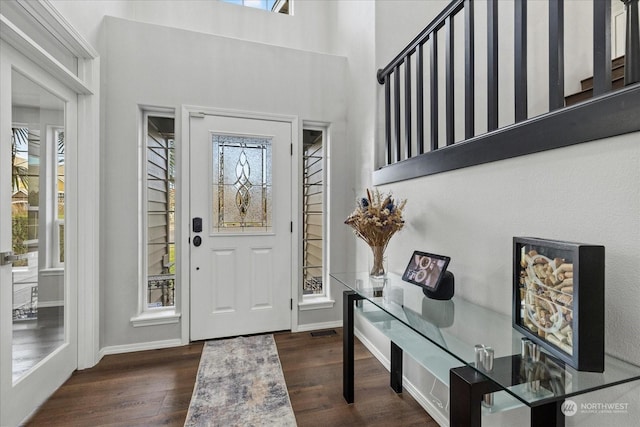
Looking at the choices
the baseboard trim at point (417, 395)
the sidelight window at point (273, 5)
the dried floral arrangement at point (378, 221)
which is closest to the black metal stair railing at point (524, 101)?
the dried floral arrangement at point (378, 221)

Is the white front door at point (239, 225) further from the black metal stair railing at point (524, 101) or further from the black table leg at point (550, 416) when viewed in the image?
the black table leg at point (550, 416)

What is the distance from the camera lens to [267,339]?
2738mm

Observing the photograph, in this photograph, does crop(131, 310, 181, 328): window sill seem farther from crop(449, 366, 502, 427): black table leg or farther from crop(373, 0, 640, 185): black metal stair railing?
crop(449, 366, 502, 427): black table leg

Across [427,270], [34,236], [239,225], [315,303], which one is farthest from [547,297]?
[34,236]

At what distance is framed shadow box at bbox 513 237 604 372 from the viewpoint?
83 cm

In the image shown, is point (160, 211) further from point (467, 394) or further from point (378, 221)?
point (467, 394)

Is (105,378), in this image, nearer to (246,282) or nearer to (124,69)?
(246,282)

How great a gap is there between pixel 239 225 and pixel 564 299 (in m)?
2.40

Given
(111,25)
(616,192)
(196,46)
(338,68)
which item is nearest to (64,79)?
(111,25)

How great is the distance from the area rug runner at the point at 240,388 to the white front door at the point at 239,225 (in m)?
0.27

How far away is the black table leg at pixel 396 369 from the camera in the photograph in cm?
199

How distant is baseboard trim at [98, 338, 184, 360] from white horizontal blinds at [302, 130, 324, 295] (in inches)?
48.8

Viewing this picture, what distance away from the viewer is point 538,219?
3.91 ft

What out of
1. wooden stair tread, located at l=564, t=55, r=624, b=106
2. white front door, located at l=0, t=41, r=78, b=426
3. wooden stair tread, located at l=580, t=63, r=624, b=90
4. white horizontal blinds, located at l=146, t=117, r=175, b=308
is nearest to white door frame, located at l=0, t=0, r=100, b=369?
white front door, located at l=0, t=41, r=78, b=426
